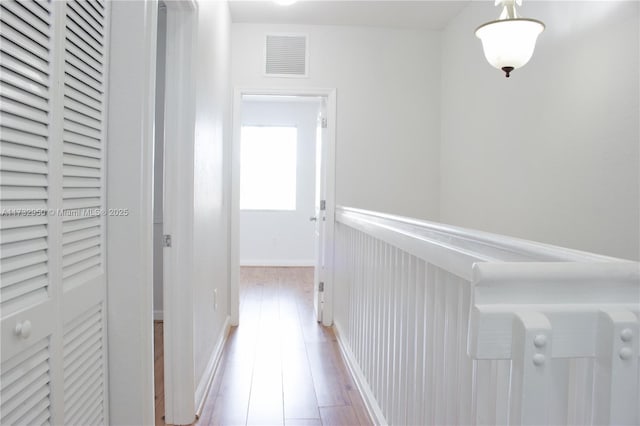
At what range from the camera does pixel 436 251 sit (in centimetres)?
117

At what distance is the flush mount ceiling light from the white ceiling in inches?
53.5

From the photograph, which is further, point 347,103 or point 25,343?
point 347,103

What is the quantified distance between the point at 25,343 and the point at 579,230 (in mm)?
2206

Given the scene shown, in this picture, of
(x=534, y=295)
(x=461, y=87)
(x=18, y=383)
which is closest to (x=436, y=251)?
(x=534, y=295)

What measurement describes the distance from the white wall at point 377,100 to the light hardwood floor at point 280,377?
1195 millimetres

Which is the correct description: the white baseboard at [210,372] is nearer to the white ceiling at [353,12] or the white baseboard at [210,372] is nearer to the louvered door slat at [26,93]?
the louvered door slat at [26,93]

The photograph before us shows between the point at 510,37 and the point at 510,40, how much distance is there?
0.01 meters

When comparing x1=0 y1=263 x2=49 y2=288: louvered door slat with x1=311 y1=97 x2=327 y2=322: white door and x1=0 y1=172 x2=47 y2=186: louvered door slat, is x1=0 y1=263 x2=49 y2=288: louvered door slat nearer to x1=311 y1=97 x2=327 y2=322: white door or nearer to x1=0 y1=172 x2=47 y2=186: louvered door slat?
x1=0 y1=172 x2=47 y2=186: louvered door slat

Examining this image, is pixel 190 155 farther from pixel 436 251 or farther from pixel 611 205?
pixel 611 205

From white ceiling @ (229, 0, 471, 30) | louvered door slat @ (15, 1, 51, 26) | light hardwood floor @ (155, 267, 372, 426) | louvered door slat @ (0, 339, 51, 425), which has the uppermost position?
white ceiling @ (229, 0, 471, 30)

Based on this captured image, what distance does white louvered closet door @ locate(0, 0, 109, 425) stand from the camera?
76 centimetres

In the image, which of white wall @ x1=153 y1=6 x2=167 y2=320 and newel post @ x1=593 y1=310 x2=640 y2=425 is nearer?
newel post @ x1=593 y1=310 x2=640 y2=425

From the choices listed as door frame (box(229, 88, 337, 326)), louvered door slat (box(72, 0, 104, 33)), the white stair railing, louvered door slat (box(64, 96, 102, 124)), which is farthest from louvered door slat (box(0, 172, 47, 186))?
door frame (box(229, 88, 337, 326))

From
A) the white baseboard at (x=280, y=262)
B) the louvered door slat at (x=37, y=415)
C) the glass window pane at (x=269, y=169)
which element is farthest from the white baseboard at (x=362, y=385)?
the glass window pane at (x=269, y=169)
